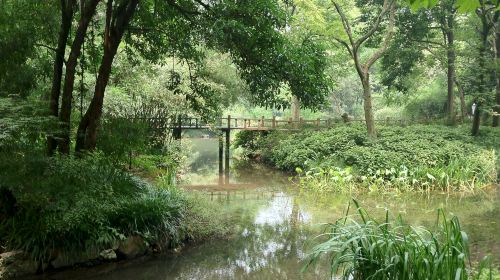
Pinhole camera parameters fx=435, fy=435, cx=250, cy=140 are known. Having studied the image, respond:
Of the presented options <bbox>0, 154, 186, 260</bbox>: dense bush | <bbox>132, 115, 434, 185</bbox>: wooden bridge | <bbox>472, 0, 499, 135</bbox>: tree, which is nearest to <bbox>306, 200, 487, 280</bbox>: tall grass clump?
<bbox>0, 154, 186, 260</bbox>: dense bush

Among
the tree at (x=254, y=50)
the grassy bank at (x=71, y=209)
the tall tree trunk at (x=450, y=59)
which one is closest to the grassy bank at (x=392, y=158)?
the tall tree trunk at (x=450, y=59)

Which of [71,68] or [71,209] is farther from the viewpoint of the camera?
[71,68]

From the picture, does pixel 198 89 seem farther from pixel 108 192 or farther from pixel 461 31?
pixel 461 31

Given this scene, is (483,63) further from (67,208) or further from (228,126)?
(67,208)

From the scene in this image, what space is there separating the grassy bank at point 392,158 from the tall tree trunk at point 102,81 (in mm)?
7167

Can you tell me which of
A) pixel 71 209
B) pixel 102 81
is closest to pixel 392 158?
pixel 102 81

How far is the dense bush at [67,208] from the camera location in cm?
530

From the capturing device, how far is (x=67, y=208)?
552 centimetres

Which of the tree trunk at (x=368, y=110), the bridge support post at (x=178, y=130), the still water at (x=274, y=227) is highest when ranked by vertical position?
the tree trunk at (x=368, y=110)

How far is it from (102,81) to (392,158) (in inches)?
376

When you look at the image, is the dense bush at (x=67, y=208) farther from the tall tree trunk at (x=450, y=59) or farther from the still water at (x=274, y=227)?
the tall tree trunk at (x=450, y=59)

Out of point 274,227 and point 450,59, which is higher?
point 450,59

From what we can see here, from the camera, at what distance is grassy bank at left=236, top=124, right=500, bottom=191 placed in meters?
12.6

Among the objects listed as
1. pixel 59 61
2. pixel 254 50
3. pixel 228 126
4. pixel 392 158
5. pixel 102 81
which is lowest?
pixel 392 158
